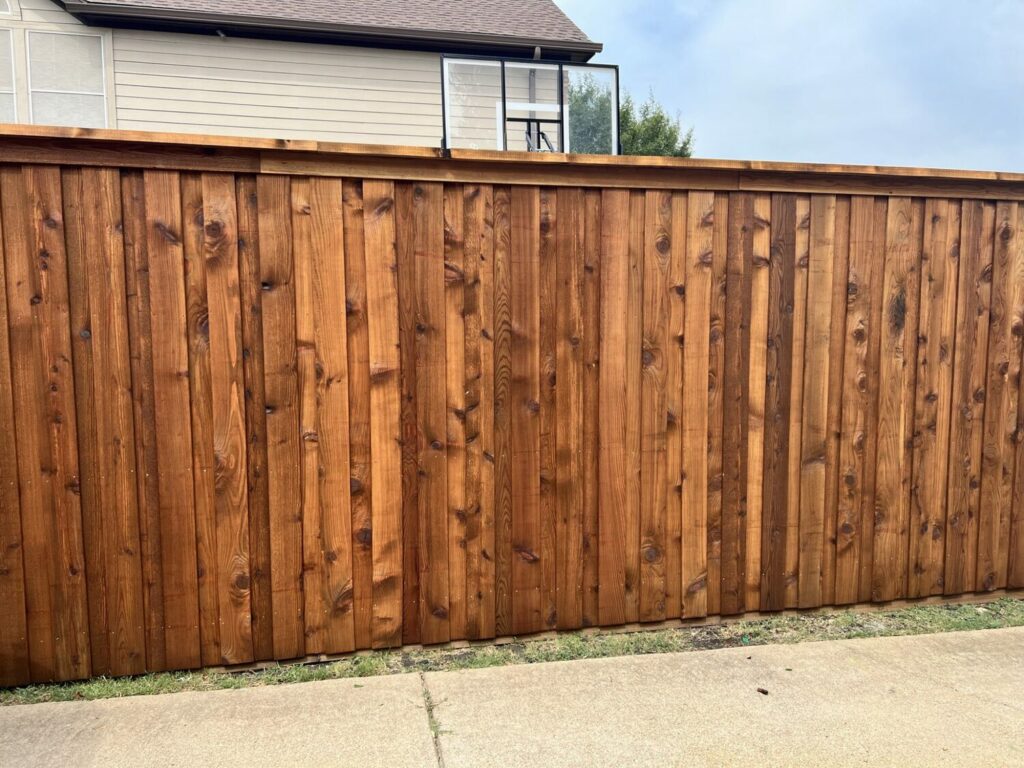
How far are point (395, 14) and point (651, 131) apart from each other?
15799mm

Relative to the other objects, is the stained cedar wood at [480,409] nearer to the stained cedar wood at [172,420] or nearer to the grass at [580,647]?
the grass at [580,647]

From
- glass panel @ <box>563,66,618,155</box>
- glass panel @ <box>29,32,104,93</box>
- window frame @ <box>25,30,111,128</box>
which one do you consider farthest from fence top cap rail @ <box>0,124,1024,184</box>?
glass panel @ <box>29,32,104,93</box>

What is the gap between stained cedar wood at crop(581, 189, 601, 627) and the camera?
3037 mm

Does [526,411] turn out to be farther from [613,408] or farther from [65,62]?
[65,62]

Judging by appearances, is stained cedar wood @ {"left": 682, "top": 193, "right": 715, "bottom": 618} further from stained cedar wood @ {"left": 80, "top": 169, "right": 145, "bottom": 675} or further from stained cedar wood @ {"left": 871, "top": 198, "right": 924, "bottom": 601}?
stained cedar wood @ {"left": 80, "top": 169, "right": 145, "bottom": 675}

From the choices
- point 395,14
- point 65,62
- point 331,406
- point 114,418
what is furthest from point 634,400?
point 65,62

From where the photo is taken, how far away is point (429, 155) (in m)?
2.81

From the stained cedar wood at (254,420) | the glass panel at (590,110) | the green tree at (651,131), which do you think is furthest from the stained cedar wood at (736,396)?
the green tree at (651,131)

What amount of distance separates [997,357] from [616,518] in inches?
83.9

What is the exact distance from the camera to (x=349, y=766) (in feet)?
7.18

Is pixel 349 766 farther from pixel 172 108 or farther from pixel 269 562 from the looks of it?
pixel 172 108

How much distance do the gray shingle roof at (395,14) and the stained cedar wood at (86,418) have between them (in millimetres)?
6414

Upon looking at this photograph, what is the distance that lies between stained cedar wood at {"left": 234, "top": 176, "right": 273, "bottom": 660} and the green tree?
68.0 ft

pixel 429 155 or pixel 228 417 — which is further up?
pixel 429 155
